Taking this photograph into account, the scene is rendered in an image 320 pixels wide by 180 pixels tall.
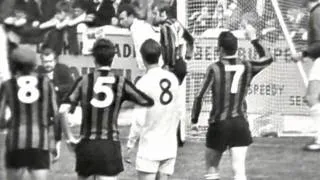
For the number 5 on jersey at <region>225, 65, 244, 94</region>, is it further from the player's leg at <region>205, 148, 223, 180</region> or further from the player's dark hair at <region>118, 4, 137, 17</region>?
the player's dark hair at <region>118, 4, 137, 17</region>

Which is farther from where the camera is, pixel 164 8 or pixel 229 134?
pixel 164 8

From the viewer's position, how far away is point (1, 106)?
898 cm

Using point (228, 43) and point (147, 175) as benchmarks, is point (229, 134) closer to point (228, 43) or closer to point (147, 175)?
point (228, 43)

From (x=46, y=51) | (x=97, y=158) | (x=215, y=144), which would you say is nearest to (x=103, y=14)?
(x=46, y=51)

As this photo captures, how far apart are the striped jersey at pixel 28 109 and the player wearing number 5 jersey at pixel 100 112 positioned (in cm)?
19

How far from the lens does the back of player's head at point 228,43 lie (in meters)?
10.6

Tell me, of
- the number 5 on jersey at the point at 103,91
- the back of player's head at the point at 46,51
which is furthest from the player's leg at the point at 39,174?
the back of player's head at the point at 46,51

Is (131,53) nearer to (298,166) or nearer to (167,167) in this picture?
(298,166)

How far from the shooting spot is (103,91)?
8.91 meters

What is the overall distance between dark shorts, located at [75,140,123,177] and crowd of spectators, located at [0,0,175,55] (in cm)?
907

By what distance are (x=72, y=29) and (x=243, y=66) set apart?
307 inches

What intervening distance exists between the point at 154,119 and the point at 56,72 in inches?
267

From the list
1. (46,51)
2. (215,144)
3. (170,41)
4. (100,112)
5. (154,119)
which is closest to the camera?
(100,112)

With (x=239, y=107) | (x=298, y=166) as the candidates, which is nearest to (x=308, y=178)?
(x=298, y=166)
